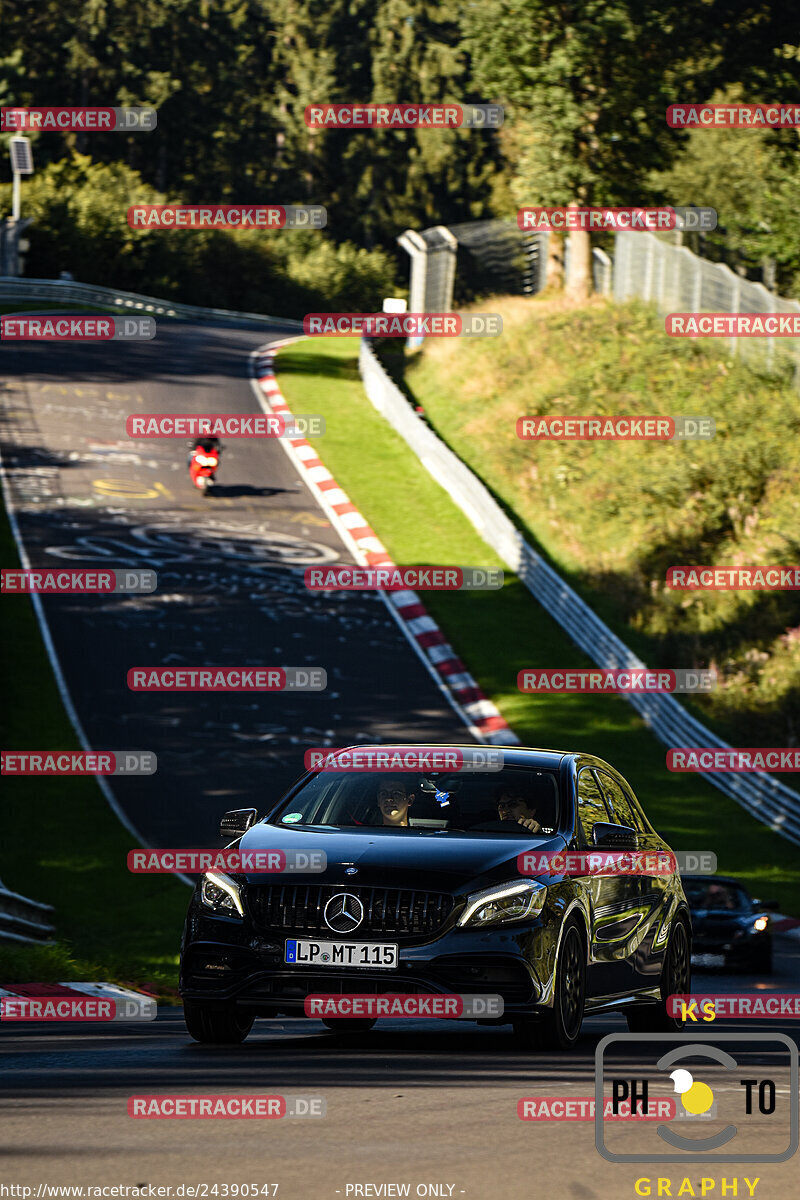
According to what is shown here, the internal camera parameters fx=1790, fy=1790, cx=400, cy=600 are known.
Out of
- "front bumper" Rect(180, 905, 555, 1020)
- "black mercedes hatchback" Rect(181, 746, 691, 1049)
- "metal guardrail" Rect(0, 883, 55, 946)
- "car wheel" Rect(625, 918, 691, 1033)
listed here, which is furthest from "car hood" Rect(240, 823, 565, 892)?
"metal guardrail" Rect(0, 883, 55, 946)

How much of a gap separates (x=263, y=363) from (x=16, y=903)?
1387 inches

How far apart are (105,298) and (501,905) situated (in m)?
53.8

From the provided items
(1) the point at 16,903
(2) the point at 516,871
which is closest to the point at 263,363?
(1) the point at 16,903

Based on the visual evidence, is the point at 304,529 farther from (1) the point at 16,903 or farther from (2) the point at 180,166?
(2) the point at 180,166

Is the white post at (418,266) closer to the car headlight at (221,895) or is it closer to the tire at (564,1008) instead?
the tire at (564,1008)

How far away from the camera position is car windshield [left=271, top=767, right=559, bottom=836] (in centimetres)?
916

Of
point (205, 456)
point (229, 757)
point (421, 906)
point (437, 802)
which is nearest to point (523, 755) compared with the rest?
point (437, 802)

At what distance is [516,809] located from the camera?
921 centimetres

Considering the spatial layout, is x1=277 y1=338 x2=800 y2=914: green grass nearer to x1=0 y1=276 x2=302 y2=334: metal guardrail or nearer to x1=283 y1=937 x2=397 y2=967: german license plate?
x1=283 y1=937 x2=397 y2=967: german license plate

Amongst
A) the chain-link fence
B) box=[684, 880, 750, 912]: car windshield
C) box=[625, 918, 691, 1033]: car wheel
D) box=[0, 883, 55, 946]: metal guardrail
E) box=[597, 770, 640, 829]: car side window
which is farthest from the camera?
the chain-link fence

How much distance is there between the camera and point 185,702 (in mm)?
24734

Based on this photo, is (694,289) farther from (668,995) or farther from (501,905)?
(501,905)

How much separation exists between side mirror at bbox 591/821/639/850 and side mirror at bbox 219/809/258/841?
5.62ft

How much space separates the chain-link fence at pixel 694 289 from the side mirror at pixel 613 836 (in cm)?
2890
